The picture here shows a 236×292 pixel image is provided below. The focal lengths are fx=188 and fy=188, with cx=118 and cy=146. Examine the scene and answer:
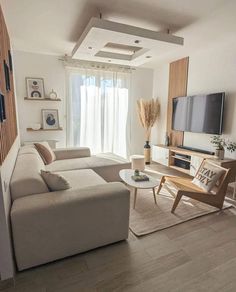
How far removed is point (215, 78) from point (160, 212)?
2.65 meters

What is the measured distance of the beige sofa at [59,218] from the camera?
1.52 metres

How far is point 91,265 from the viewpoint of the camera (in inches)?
65.7

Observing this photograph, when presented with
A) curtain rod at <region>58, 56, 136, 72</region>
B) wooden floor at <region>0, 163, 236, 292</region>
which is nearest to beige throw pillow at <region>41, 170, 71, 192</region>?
wooden floor at <region>0, 163, 236, 292</region>

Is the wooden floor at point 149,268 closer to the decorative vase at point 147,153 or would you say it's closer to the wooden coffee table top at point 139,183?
the wooden coffee table top at point 139,183

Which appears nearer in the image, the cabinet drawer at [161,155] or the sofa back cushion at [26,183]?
the sofa back cushion at [26,183]

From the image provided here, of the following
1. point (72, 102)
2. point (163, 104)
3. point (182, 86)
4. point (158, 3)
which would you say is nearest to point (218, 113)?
point (182, 86)

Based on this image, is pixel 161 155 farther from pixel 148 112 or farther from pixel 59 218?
pixel 59 218

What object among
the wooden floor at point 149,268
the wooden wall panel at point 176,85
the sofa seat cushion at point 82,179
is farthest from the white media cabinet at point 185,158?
the sofa seat cushion at point 82,179

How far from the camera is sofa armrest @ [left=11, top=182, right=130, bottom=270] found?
1520mm

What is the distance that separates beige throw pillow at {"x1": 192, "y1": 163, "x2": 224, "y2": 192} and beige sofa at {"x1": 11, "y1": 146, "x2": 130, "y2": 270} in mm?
1326

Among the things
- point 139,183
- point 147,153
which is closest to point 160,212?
point 139,183

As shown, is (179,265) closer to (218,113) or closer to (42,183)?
(42,183)

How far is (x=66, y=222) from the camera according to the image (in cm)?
164

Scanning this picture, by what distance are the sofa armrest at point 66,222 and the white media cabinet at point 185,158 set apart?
205cm
